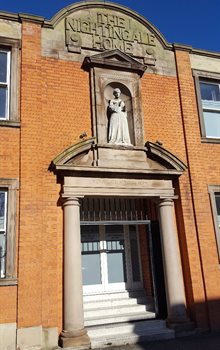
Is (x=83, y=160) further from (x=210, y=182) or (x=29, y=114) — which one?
(x=210, y=182)

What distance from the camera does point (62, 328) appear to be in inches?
270

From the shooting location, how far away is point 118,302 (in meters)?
8.66

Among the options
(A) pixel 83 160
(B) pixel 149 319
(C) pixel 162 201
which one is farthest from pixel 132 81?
(B) pixel 149 319

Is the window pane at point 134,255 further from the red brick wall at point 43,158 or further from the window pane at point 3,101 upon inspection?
the window pane at point 3,101

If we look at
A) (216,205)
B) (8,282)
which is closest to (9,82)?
(8,282)

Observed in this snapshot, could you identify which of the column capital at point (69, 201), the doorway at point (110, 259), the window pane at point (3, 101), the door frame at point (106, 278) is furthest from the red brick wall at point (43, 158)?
the door frame at point (106, 278)

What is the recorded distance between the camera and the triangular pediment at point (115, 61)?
8.66 m

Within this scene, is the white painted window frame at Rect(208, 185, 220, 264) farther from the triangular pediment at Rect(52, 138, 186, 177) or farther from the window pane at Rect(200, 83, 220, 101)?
the window pane at Rect(200, 83, 220, 101)

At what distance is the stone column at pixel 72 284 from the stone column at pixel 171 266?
202 centimetres

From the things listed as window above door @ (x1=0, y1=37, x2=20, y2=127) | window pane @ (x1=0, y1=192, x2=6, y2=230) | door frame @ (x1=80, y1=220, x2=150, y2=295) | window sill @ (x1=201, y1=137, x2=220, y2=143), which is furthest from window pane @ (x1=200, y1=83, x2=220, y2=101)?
window pane @ (x1=0, y1=192, x2=6, y2=230)

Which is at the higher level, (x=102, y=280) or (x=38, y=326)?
(x=102, y=280)

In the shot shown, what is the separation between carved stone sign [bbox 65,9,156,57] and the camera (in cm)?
882

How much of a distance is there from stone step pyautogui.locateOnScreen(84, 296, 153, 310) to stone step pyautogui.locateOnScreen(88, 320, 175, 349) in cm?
104

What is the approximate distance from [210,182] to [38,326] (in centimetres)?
525
